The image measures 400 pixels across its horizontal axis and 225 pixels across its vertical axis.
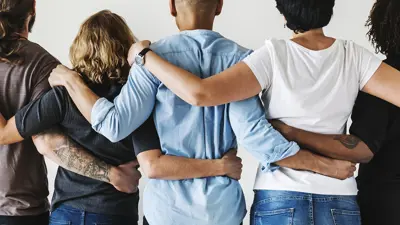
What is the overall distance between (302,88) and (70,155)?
2.29 feet

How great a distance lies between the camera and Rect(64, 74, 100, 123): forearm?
156 cm

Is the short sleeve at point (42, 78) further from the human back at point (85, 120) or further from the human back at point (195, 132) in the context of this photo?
the human back at point (195, 132)

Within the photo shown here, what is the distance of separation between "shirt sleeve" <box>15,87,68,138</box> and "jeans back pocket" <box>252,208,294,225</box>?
0.64 metres

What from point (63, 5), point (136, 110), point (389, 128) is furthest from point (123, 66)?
point (63, 5)

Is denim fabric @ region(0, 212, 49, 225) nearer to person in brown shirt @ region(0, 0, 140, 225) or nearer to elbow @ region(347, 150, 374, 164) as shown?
person in brown shirt @ region(0, 0, 140, 225)

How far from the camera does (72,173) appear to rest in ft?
5.57

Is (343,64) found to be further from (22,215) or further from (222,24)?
(222,24)

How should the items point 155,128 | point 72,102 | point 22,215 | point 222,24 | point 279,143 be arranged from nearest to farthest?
point 279,143 → point 155,128 → point 72,102 → point 22,215 → point 222,24

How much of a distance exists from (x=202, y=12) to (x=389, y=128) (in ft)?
1.93

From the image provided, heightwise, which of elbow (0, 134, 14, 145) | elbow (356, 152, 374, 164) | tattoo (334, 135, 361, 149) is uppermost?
tattoo (334, 135, 361, 149)

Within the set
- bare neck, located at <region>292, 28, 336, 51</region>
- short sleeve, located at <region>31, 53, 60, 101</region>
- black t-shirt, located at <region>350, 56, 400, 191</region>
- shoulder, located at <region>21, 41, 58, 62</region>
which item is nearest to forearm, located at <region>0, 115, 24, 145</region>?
short sleeve, located at <region>31, 53, 60, 101</region>

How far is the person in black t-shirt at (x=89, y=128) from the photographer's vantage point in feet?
5.40

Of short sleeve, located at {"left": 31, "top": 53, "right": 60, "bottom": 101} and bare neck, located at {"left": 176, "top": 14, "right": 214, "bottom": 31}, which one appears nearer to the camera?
bare neck, located at {"left": 176, "top": 14, "right": 214, "bottom": 31}

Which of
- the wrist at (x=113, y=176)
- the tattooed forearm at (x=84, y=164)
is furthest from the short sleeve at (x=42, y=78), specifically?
the wrist at (x=113, y=176)
